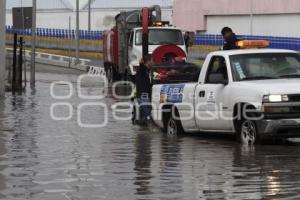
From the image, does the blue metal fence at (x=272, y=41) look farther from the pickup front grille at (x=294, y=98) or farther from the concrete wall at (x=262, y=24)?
the pickup front grille at (x=294, y=98)

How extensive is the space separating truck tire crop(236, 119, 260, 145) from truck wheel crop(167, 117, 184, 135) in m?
1.88

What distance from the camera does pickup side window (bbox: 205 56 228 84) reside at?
582 inches

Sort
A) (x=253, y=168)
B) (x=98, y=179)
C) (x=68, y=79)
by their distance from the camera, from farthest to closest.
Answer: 1. (x=68, y=79)
2. (x=253, y=168)
3. (x=98, y=179)

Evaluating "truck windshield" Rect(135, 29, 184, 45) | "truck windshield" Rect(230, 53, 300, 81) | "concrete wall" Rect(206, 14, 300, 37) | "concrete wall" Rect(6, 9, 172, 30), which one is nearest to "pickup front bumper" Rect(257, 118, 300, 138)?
"truck windshield" Rect(230, 53, 300, 81)

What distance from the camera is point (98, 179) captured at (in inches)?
423

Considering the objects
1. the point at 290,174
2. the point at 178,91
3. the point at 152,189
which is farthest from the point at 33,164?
the point at 178,91

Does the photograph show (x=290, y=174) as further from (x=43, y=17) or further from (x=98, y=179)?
(x=43, y=17)

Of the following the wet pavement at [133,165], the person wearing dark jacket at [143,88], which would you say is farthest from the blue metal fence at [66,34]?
the wet pavement at [133,165]

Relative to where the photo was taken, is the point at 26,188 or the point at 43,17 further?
the point at 43,17

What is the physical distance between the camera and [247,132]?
14336 millimetres

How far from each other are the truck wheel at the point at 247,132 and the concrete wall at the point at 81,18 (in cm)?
6038

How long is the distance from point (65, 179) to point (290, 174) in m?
2.85

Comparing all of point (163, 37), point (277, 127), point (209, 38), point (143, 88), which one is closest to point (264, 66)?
point (277, 127)

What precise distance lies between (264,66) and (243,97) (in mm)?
971
